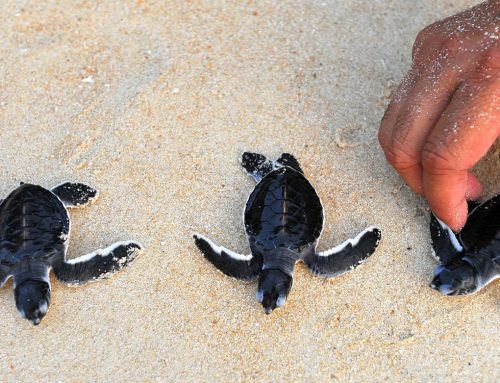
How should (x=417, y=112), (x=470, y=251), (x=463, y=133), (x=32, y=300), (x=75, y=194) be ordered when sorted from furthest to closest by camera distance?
(x=75, y=194) < (x=470, y=251) < (x=32, y=300) < (x=417, y=112) < (x=463, y=133)

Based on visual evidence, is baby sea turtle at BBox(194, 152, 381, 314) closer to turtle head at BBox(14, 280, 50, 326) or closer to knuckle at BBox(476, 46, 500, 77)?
turtle head at BBox(14, 280, 50, 326)

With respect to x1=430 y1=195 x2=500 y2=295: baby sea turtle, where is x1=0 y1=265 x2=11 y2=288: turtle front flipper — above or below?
below

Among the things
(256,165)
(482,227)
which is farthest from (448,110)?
(256,165)

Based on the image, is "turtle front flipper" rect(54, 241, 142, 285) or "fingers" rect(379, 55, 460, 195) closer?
"fingers" rect(379, 55, 460, 195)

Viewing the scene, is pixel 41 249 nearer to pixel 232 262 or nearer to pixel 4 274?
pixel 4 274

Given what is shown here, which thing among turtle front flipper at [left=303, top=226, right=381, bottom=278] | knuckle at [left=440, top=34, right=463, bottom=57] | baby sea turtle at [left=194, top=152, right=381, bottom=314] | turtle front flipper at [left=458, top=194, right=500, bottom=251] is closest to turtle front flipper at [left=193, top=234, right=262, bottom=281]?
baby sea turtle at [left=194, top=152, right=381, bottom=314]

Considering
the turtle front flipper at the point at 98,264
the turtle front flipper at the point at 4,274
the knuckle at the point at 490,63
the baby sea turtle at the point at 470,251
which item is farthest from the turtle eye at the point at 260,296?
the knuckle at the point at 490,63

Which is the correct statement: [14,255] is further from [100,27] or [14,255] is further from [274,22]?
[274,22]

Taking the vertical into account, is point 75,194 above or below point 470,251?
below
